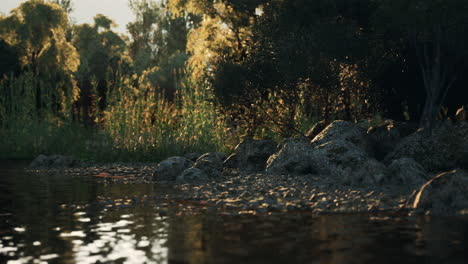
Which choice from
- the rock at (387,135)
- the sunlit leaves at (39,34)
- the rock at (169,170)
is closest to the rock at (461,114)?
the rock at (387,135)

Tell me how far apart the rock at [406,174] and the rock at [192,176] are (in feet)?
13.9

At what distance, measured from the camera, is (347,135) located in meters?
13.7

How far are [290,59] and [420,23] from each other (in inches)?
134

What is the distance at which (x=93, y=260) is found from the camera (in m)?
5.45

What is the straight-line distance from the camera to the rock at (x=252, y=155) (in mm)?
14727

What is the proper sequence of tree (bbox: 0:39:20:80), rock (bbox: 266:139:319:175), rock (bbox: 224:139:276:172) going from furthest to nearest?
tree (bbox: 0:39:20:80) → rock (bbox: 224:139:276:172) → rock (bbox: 266:139:319:175)

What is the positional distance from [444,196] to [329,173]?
446cm

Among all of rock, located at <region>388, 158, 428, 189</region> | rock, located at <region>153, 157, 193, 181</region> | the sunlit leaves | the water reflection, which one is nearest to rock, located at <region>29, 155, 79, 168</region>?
rock, located at <region>153, 157, 193, 181</region>

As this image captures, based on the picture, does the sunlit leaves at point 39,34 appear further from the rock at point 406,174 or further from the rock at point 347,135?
the rock at point 406,174

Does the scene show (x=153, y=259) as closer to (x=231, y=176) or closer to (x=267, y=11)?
(x=231, y=176)

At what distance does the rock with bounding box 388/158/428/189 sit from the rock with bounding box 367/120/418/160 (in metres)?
3.42

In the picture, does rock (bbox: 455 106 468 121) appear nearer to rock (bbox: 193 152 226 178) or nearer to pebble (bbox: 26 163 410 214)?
pebble (bbox: 26 163 410 214)

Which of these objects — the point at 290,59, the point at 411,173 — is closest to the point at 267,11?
the point at 290,59

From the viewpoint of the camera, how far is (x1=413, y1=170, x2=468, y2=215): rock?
314 inches
